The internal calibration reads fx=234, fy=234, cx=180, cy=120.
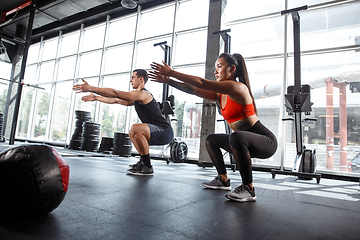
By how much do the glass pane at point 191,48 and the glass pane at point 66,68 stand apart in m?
4.54

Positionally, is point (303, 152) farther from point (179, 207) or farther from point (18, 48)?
point (18, 48)

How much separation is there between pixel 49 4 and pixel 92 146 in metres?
5.33

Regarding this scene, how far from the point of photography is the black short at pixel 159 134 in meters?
2.82

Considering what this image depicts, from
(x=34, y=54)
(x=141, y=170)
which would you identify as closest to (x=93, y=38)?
(x=34, y=54)

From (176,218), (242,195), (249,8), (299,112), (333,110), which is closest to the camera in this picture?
(176,218)

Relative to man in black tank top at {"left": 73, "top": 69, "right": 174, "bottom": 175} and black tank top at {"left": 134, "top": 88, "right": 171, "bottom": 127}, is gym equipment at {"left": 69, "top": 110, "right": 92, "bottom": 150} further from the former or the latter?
black tank top at {"left": 134, "top": 88, "right": 171, "bottom": 127}

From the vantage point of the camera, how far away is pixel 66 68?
29.9 feet

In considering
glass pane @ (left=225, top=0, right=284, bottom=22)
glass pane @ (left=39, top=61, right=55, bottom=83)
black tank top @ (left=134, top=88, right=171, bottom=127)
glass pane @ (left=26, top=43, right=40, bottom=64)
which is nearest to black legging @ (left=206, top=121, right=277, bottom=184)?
black tank top @ (left=134, top=88, right=171, bottom=127)

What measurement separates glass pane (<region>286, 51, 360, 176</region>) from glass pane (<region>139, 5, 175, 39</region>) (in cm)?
388

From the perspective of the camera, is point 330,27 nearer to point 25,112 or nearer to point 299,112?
point 299,112

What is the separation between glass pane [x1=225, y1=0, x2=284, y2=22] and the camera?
216 inches

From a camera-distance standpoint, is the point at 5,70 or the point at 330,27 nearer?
the point at 330,27

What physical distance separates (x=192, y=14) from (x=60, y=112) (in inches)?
244

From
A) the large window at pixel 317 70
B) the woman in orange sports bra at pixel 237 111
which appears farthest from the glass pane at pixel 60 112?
the woman in orange sports bra at pixel 237 111
